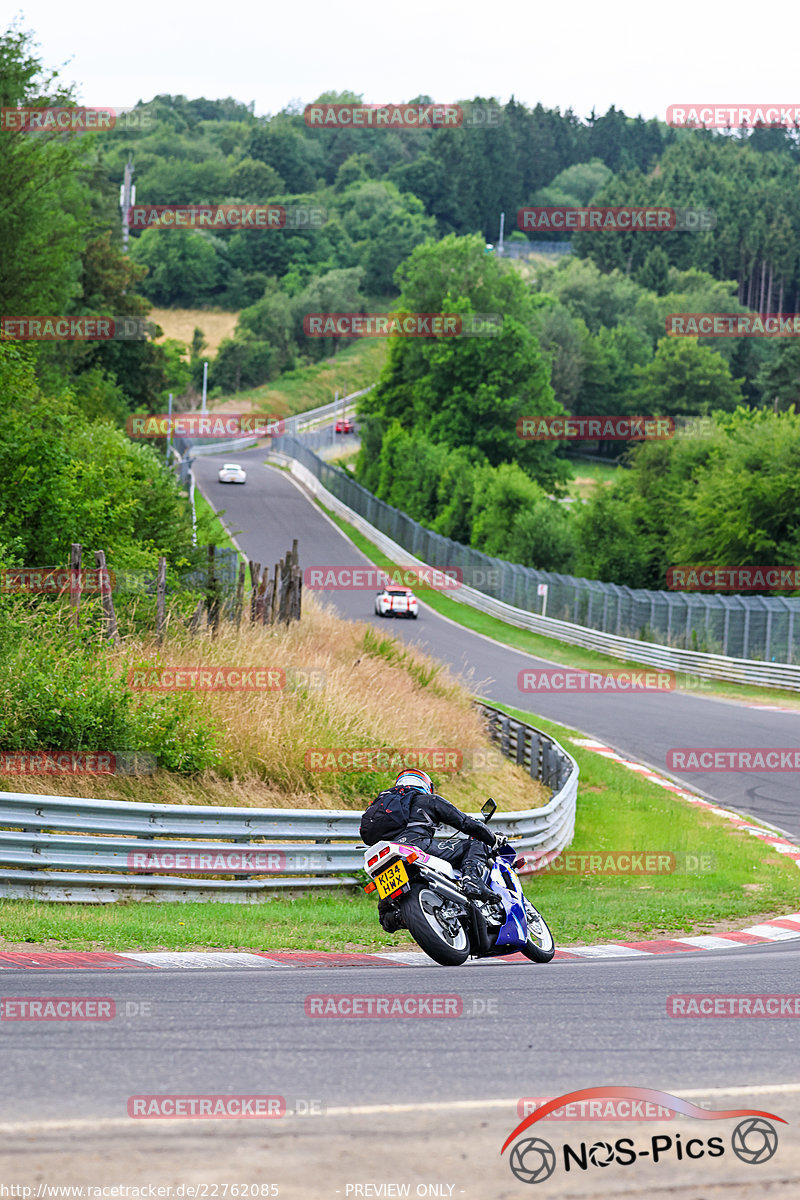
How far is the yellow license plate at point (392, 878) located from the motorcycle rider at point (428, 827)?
0.57 feet

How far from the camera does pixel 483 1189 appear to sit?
15.0 feet

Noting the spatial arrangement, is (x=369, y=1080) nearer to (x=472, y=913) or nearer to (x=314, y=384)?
(x=472, y=913)

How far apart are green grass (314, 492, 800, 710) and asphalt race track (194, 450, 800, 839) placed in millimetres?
980

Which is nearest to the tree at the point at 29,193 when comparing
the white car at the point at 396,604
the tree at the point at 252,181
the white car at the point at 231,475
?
the white car at the point at 396,604

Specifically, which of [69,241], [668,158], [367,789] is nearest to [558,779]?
[367,789]

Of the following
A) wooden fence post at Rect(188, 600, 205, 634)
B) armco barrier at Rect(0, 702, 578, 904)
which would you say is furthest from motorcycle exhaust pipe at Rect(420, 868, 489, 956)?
wooden fence post at Rect(188, 600, 205, 634)

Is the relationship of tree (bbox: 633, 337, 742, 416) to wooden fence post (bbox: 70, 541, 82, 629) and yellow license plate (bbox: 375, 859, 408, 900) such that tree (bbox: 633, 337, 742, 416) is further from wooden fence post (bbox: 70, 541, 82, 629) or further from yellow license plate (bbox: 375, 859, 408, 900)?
yellow license plate (bbox: 375, 859, 408, 900)

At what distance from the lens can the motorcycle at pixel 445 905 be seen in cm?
791

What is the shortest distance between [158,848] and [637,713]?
20.0 metres

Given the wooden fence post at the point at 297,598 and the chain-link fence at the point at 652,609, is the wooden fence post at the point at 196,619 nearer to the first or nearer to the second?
the wooden fence post at the point at 297,598

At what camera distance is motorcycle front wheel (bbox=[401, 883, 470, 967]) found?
7898 millimetres

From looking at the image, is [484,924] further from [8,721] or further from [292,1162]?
[8,721]

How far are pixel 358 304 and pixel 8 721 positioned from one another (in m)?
135

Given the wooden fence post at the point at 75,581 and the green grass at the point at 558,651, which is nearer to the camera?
the wooden fence post at the point at 75,581
